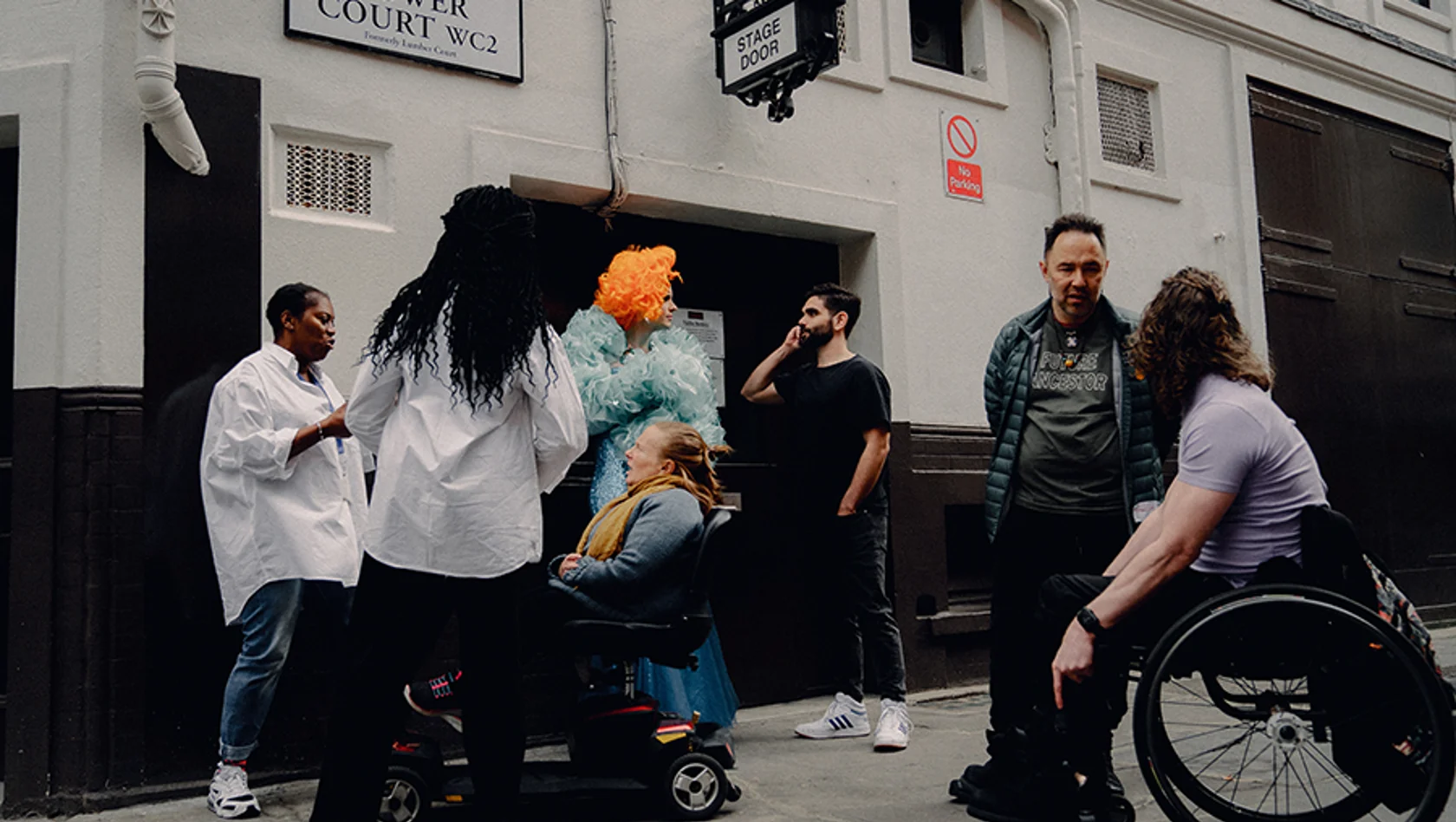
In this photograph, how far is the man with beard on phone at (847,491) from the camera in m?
5.57

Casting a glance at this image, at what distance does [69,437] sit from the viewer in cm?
455

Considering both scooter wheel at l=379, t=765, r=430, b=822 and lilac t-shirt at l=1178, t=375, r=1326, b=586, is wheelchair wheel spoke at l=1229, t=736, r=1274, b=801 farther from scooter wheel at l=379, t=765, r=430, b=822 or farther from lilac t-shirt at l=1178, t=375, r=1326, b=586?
scooter wheel at l=379, t=765, r=430, b=822

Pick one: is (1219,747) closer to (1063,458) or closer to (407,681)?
(1063,458)

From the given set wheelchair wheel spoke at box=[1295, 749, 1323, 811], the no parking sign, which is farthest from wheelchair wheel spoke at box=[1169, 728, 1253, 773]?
the no parking sign

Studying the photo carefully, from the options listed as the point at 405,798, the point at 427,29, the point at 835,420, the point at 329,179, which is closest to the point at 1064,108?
the point at 835,420

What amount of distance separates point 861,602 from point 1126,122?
472 cm

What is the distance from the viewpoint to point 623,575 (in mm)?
4168

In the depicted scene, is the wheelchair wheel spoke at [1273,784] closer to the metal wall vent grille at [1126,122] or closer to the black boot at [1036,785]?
the black boot at [1036,785]

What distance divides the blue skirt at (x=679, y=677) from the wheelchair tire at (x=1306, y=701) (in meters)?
2.09

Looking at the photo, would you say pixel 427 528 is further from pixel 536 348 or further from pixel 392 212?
pixel 392 212

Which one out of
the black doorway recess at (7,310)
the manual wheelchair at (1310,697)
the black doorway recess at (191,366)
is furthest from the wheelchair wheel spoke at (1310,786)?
the black doorway recess at (7,310)

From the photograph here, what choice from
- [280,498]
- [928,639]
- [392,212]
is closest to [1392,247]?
[928,639]

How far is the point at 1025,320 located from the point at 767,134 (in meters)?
2.60

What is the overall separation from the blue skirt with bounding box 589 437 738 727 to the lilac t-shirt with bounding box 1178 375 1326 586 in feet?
7.17
